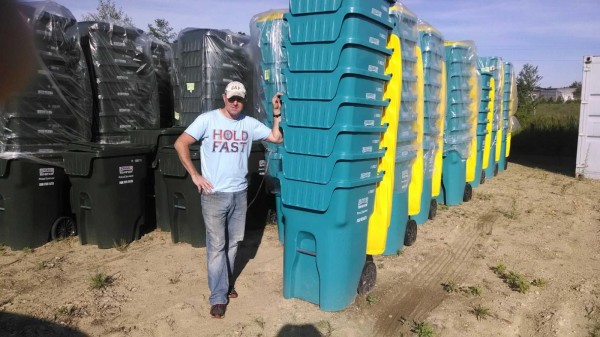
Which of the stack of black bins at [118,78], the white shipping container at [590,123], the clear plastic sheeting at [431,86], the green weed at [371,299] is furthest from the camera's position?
the white shipping container at [590,123]

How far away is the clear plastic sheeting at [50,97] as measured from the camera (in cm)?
498

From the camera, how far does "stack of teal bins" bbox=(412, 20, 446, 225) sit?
19.0ft

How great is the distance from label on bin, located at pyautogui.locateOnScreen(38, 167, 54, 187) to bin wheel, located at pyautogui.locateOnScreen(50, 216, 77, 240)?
1.52 feet

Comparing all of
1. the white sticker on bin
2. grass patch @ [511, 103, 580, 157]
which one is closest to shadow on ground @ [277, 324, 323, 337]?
the white sticker on bin

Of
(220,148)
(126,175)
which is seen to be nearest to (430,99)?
(220,148)

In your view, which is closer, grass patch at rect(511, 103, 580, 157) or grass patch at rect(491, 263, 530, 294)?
grass patch at rect(491, 263, 530, 294)

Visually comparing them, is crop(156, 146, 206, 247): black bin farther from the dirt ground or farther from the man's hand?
the man's hand

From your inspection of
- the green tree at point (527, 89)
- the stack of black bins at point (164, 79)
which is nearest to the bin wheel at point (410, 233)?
the stack of black bins at point (164, 79)

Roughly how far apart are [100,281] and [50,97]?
8.09 ft

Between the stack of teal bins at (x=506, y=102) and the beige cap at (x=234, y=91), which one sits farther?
the stack of teal bins at (x=506, y=102)

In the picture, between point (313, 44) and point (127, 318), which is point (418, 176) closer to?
point (313, 44)

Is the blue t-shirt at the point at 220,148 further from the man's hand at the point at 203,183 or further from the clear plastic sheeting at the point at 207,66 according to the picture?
the clear plastic sheeting at the point at 207,66

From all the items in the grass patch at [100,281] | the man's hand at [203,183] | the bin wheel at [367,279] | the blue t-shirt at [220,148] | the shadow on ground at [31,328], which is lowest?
the shadow on ground at [31,328]

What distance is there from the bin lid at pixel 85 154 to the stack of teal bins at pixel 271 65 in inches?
63.3
